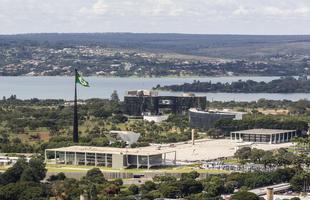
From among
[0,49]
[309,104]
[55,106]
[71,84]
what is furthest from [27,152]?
[0,49]

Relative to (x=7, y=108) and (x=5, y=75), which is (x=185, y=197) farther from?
(x=5, y=75)

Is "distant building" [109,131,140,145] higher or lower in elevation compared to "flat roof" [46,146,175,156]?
lower

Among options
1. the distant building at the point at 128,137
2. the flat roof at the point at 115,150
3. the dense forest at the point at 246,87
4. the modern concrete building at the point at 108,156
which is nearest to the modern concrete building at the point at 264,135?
the distant building at the point at 128,137

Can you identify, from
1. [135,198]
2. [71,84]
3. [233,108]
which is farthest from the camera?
[71,84]

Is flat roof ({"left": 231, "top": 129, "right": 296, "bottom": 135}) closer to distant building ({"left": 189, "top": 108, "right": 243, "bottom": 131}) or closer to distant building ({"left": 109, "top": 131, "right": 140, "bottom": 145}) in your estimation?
distant building ({"left": 189, "top": 108, "right": 243, "bottom": 131})

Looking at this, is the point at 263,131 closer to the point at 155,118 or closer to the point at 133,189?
the point at 155,118

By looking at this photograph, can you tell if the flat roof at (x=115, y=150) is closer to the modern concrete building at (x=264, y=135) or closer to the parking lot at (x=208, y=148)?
the parking lot at (x=208, y=148)

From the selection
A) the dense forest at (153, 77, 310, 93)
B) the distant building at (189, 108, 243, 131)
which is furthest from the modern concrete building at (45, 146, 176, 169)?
the dense forest at (153, 77, 310, 93)
